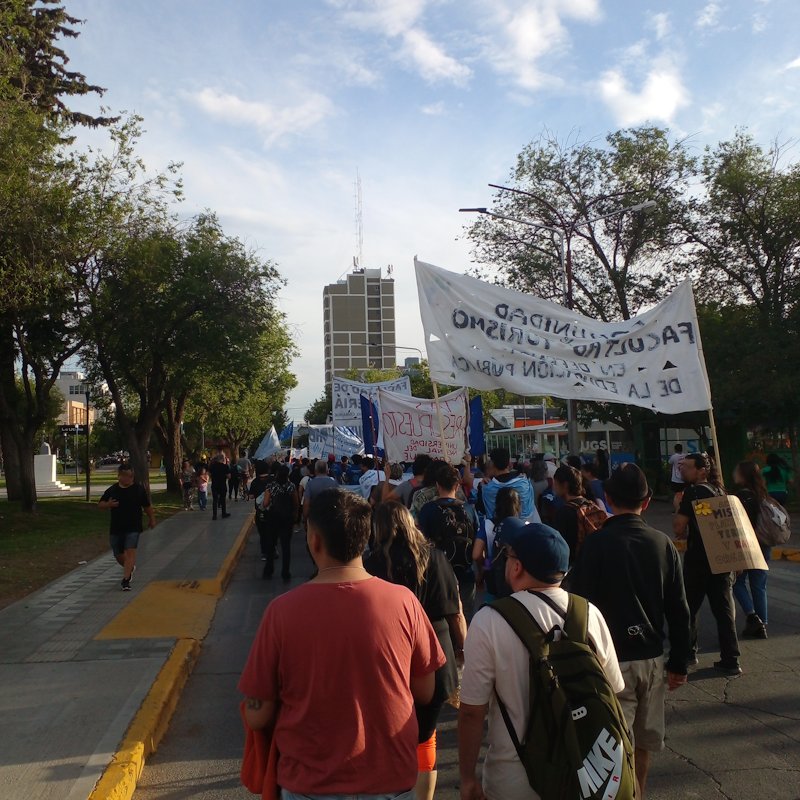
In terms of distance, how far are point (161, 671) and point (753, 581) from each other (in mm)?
5274

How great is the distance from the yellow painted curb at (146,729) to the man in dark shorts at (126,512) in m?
3.40

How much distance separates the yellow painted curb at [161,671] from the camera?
472cm

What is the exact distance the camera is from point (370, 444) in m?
17.3

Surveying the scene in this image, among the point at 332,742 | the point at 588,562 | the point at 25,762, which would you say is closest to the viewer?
the point at 332,742

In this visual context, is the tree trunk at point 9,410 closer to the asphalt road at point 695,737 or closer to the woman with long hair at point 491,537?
the asphalt road at point 695,737

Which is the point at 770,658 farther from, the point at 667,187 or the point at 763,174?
the point at 667,187

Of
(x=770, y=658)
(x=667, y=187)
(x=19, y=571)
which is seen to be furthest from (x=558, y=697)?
(x=667, y=187)

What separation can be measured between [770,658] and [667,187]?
21.5m

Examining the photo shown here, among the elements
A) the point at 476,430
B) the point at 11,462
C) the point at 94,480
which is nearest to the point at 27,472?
the point at 11,462

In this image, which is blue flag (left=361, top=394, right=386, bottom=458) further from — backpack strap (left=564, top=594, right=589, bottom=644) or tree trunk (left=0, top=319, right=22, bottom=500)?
backpack strap (left=564, top=594, right=589, bottom=644)

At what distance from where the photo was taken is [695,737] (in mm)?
5305

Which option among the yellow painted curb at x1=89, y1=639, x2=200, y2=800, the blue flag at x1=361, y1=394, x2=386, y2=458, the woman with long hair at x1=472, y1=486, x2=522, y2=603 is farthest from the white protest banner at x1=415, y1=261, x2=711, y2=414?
the blue flag at x1=361, y1=394, x2=386, y2=458

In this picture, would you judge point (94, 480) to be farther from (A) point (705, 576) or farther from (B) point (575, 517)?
(B) point (575, 517)

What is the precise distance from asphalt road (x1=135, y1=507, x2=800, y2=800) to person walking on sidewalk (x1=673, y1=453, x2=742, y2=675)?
22 cm
